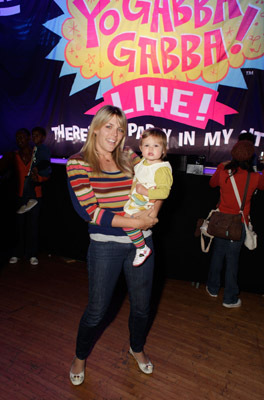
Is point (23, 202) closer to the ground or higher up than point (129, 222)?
closer to the ground

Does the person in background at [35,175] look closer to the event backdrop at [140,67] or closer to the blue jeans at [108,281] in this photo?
the event backdrop at [140,67]

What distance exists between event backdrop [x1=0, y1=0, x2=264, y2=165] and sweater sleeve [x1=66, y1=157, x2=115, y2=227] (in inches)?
143

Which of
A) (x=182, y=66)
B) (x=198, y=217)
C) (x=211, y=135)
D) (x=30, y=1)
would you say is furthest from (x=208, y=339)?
(x=30, y=1)

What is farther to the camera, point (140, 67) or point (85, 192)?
Result: point (140, 67)

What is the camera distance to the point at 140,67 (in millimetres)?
5070

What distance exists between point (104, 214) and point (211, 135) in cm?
369

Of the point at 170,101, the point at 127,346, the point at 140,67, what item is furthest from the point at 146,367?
the point at 140,67

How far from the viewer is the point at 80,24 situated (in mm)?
5285

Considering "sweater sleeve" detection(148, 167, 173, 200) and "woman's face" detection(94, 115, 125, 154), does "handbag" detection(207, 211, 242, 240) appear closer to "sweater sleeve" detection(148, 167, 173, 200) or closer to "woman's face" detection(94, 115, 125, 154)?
"sweater sleeve" detection(148, 167, 173, 200)

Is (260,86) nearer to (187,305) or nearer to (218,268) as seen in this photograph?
(218,268)

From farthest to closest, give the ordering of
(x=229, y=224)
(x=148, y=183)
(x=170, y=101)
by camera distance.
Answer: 1. (x=170, y=101)
2. (x=229, y=224)
3. (x=148, y=183)

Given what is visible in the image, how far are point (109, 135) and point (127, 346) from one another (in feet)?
5.89

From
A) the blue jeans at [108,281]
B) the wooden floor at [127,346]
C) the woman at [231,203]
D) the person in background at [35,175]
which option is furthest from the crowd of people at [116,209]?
the person in background at [35,175]

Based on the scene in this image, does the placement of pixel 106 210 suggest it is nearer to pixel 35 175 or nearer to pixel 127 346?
pixel 127 346
